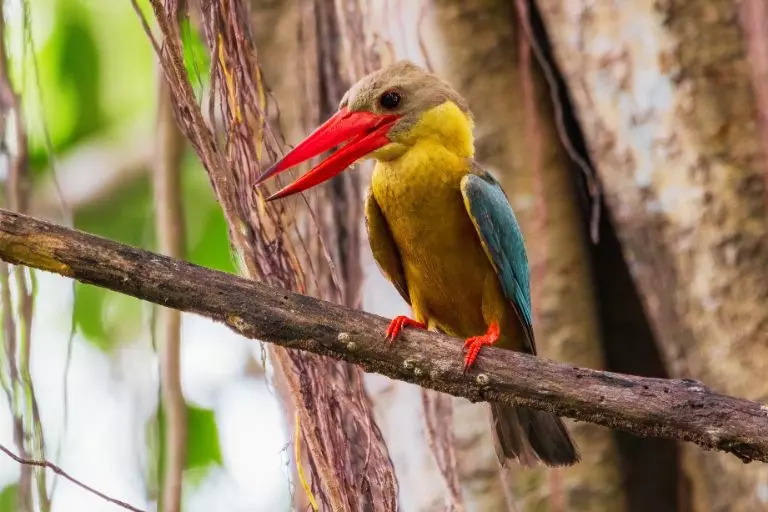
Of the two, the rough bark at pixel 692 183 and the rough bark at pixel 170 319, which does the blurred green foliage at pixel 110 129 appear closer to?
the rough bark at pixel 170 319

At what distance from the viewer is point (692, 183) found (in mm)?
3309

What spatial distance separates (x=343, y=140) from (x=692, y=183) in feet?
4.53

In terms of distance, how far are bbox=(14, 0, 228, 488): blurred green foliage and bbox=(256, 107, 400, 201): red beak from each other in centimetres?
187

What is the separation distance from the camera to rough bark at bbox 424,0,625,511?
3479 mm

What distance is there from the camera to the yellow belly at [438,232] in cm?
264

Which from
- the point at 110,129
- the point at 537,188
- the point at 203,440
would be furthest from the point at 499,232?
the point at 110,129

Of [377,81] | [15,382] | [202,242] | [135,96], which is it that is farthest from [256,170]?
[135,96]

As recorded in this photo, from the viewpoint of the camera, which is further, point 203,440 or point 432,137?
point 203,440

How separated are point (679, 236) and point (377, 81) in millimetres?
1302

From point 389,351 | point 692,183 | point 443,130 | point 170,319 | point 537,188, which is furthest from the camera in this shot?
point 537,188

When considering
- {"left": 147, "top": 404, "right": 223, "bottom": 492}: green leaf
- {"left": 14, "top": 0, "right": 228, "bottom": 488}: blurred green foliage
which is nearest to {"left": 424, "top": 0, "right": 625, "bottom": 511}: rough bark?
{"left": 14, "top": 0, "right": 228, "bottom": 488}: blurred green foliage

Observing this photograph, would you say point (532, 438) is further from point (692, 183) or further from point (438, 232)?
point (692, 183)

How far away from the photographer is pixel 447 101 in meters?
2.75

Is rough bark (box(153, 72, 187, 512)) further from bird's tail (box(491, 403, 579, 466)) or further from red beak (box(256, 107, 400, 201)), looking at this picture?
bird's tail (box(491, 403, 579, 466))
